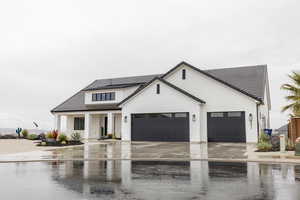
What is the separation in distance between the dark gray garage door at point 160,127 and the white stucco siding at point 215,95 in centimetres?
215

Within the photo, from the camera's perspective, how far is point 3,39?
29.2m

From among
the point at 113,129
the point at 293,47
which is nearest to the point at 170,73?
the point at 113,129

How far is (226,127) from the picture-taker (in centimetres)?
2514

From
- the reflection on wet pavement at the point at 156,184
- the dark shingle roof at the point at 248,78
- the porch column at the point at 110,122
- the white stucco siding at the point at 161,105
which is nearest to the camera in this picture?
the reflection on wet pavement at the point at 156,184

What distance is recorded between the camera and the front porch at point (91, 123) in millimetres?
33250

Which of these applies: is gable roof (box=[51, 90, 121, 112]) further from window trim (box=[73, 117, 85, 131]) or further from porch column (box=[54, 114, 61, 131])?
window trim (box=[73, 117, 85, 131])

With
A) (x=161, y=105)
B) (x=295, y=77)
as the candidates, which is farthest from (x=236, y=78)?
(x=161, y=105)

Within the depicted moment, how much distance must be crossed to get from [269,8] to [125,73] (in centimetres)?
3653

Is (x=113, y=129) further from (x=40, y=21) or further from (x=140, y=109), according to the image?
(x=40, y=21)

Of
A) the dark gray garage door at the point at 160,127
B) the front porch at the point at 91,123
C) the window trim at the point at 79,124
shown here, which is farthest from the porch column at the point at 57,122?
the dark gray garage door at the point at 160,127

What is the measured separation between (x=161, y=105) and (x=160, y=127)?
2298 millimetres

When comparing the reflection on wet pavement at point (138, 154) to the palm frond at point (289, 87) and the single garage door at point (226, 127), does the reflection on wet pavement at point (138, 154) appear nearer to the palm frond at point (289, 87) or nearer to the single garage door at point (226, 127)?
the single garage door at point (226, 127)

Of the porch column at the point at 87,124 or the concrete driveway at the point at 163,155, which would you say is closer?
the concrete driveway at the point at 163,155

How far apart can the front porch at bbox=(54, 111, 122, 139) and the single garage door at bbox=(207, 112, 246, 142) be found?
11.6 m
